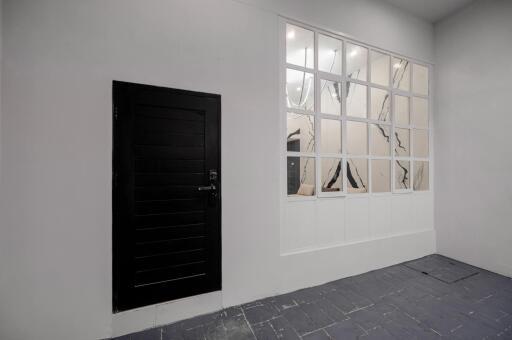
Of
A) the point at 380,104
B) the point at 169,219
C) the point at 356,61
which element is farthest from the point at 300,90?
the point at 169,219

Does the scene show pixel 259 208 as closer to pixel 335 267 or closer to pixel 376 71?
pixel 335 267

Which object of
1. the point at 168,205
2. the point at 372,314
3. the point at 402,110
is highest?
the point at 402,110

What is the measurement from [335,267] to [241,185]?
145 cm

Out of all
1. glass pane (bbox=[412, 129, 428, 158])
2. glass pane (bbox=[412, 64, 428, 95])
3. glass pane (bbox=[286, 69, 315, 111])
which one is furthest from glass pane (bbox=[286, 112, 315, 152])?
glass pane (bbox=[412, 64, 428, 95])

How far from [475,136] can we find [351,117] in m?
1.71

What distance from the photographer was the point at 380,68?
10.2 feet

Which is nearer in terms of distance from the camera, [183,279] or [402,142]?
[183,279]

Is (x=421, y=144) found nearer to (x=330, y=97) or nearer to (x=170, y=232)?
(x=330, y=97)

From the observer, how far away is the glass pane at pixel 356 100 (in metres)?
2.81

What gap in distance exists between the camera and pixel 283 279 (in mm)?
2322

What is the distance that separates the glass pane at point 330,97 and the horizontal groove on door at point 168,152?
1.50 meters

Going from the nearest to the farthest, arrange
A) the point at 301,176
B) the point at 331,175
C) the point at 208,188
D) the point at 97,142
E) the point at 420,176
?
the point at 97,142
the point at 208,188
the point at 301,176
the point at 331,175
the point at 420,176

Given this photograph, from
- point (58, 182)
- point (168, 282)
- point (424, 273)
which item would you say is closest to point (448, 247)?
point (424, 273)

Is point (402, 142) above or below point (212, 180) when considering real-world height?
above
